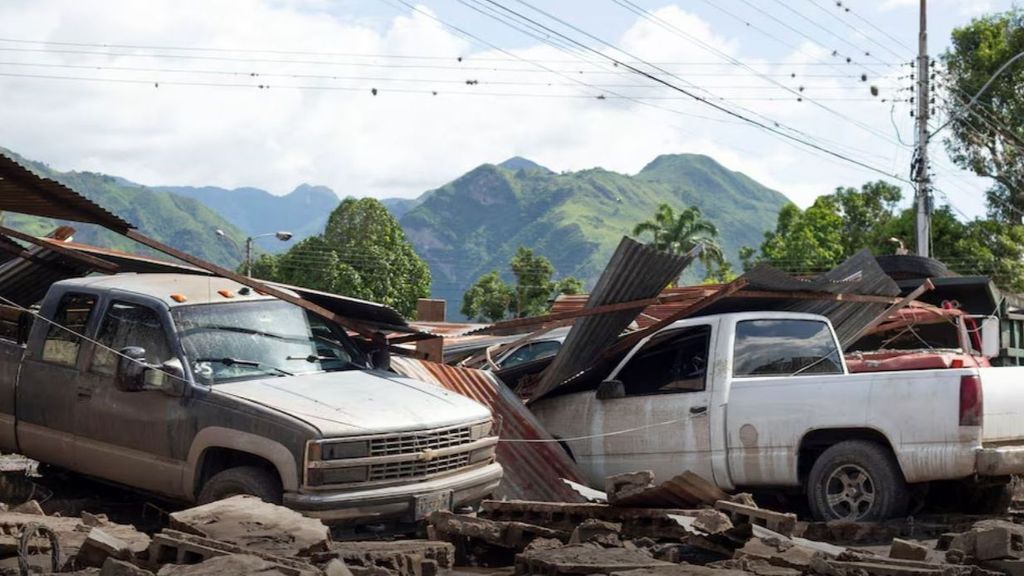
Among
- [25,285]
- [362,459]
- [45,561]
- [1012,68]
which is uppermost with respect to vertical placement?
[1012,68]

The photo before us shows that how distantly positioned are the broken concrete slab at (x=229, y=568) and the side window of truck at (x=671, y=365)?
4.94m

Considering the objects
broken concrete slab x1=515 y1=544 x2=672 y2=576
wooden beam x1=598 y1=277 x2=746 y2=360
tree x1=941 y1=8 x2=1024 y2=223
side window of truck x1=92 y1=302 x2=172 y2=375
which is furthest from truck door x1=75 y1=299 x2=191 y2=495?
tree x1=941 y1=8 x2=1024 y2=223

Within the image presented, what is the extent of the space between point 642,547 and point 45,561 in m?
3.62

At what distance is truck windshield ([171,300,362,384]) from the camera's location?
8.84 metres

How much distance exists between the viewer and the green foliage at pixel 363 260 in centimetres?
5991

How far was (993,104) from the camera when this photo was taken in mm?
49094

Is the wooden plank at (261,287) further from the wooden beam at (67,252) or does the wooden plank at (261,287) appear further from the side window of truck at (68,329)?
the wooden beam at (67,252)

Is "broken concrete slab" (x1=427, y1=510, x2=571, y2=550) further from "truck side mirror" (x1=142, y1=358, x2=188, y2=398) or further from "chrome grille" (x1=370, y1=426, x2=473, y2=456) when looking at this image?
"truck side mirror" (x1=142, y1=358, x2=188, y2=398)

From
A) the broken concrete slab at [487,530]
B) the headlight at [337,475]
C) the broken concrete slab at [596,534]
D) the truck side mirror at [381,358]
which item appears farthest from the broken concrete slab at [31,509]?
the broken concrete slab at [596,534]

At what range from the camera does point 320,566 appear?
21.5ft

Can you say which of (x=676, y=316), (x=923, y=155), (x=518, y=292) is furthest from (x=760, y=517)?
(x=518, y=292)

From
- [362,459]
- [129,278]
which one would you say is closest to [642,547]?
[362,459]

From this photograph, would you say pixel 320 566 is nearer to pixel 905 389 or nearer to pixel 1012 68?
pixel 905 389

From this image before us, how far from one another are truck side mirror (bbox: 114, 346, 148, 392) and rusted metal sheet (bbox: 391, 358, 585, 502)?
256 centimetres
